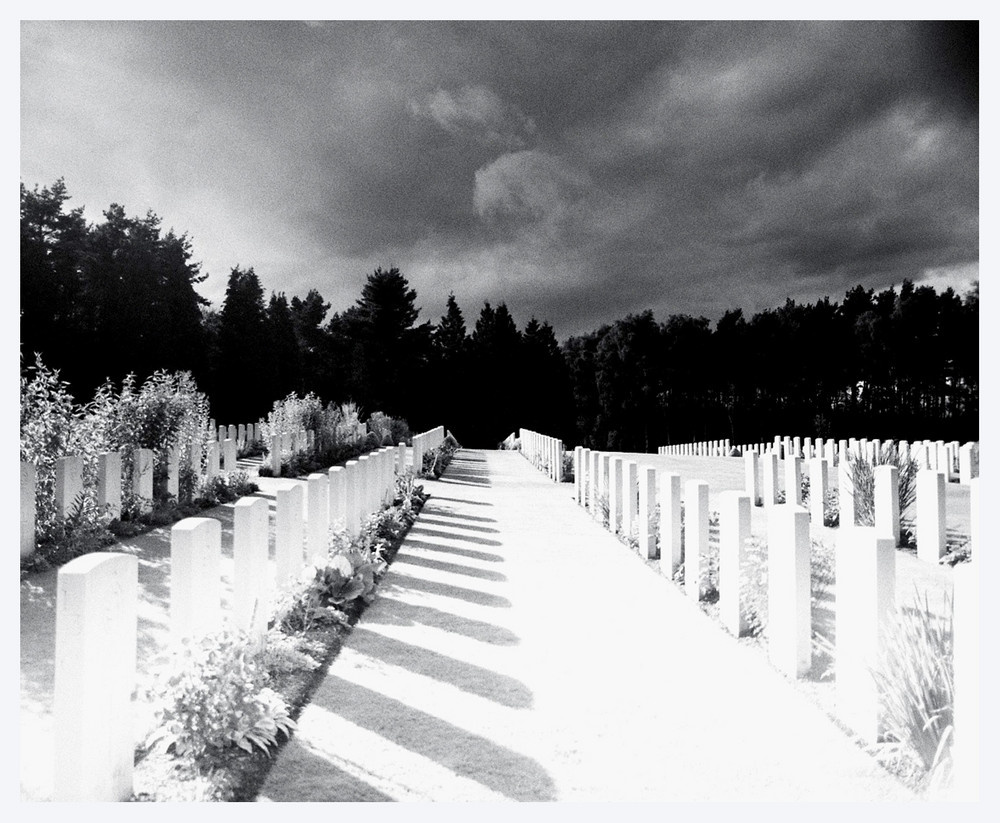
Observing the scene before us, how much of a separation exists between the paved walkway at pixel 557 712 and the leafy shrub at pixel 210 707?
0.53 feet

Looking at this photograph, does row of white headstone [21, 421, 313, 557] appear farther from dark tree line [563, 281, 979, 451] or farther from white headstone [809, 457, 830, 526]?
white headstone [809, 457, 830, 526]

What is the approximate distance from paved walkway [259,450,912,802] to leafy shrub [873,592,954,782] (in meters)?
0.18

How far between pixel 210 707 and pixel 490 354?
34.6 meters

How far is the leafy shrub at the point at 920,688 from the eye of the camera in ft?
7.36

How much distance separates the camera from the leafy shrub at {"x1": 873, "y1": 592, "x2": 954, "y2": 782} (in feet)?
7.36

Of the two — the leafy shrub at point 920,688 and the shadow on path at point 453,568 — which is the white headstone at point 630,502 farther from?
the leafy shrub at point 920,688

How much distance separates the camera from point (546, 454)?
53.5 feet

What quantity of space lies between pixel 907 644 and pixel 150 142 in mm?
5109

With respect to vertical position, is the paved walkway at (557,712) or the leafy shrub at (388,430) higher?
the leafy shrub at (388,430)

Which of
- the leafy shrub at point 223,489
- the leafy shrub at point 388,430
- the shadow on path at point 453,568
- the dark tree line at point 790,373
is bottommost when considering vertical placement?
the shadow on path at point 453,568

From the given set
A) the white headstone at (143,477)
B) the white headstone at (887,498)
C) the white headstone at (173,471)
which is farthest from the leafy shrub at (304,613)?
the white headstone at (887,498)

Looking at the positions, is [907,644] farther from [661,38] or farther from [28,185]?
[28,185]

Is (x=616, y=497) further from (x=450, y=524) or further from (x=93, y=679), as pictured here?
(x=93, y=679)

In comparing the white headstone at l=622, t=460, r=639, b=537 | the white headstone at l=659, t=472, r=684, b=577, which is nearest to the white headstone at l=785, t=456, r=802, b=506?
the white headstone at l=622, t=460, r=639, b=537
